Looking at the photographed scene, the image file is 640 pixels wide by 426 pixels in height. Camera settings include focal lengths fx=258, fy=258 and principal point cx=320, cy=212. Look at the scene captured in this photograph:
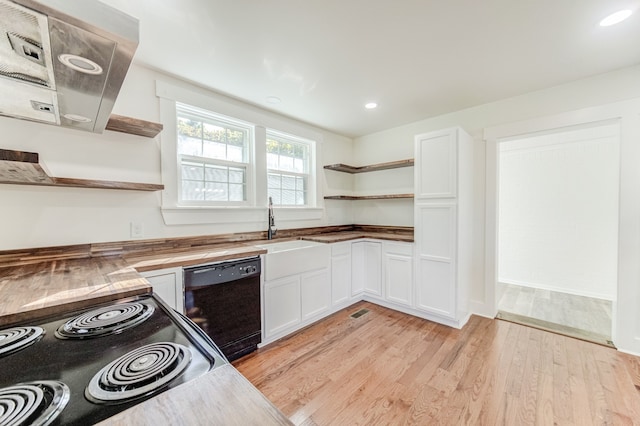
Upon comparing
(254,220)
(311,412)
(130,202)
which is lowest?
(311,412)

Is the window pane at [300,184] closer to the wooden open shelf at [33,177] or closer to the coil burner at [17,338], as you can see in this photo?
the wooden open shelf at [33,177]

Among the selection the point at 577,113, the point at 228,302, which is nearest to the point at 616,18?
the point at 577,113

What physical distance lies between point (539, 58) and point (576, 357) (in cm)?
254

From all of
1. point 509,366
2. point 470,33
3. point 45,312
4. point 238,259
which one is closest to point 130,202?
point 238,259

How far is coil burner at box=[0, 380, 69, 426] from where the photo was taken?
1.50 feet

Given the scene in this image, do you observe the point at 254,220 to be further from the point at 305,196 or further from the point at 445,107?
the point at 445,107

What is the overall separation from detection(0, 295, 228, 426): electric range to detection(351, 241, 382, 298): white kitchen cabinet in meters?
2.70

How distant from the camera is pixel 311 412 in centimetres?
166

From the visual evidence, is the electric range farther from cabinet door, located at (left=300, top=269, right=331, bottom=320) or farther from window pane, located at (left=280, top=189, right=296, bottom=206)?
window pane, located at (left=280, top=189, right=296, bottom=206)

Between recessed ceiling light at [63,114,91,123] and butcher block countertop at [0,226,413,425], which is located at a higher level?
recessed ceiling light at [63,114,91,123]

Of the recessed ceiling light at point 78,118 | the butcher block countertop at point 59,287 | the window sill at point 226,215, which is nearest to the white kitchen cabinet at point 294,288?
the window sill at point 226,215

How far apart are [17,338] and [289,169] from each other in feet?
9.88

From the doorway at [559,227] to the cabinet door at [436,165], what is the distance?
91 cm

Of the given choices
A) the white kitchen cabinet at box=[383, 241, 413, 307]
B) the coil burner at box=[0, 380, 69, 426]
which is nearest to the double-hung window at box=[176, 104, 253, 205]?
the white kitchen cabinet at box=[383, 241, 413, 307]
